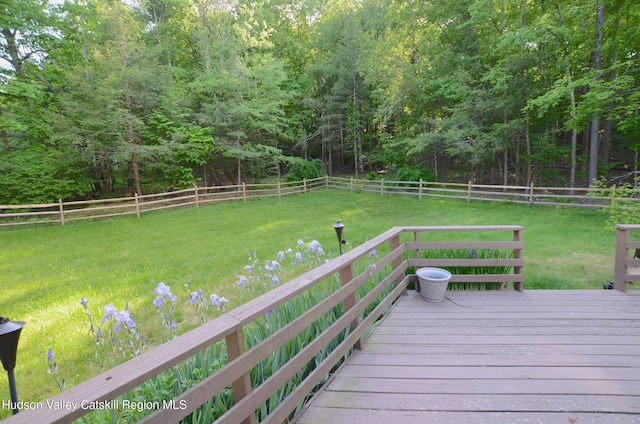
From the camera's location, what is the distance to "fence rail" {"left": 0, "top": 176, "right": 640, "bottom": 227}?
999 centimetres

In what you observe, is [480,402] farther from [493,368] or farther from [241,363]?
[241,363]

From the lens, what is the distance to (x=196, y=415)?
1.45 meters

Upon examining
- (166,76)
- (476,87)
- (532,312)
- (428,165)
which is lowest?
(532,312)

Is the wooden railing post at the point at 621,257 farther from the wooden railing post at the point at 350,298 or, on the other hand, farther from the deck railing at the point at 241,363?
the wooden railing post at the point at 350,298

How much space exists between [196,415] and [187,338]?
1.74ft

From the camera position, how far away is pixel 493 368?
83.7 inches

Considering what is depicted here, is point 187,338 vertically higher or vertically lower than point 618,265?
higher

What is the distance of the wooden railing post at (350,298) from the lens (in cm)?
234

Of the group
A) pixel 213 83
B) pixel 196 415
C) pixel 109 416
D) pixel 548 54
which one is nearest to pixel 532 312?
pixel 196 415

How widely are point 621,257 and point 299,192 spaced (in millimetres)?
13675

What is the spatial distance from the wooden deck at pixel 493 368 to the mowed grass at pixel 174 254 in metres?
1.82

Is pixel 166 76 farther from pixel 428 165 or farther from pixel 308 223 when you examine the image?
pixel 428 165

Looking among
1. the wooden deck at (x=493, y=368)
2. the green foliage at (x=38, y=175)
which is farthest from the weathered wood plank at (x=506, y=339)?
the green foliage at (x=38, y=175)

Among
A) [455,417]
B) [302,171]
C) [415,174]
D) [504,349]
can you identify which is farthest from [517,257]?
[302,171]
